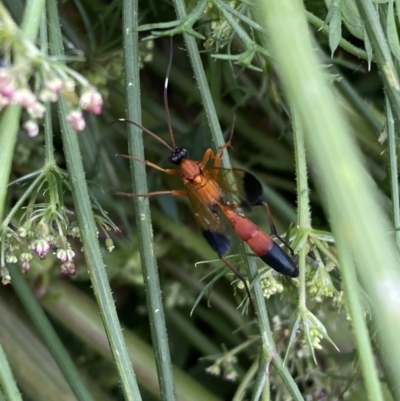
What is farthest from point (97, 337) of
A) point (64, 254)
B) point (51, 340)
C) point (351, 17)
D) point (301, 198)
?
point (351, 17)

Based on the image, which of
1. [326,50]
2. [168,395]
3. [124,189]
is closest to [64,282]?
[124,189]

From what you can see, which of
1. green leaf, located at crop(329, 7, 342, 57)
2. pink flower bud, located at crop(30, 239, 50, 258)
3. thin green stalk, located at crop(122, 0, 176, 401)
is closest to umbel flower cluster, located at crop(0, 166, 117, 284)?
pink flower bud, located at crop(30, 239, 50, 258)

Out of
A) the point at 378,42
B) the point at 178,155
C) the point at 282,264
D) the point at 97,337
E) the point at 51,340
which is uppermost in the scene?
the point at 378,42

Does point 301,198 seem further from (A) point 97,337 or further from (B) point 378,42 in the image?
(A) point 97,337

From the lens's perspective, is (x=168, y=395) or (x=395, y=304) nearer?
(x=395, y=304)

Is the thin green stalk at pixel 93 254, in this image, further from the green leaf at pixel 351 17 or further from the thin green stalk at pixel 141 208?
the green leaf at pixel 351 17

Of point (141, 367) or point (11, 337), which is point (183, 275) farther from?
point (11, 337)
